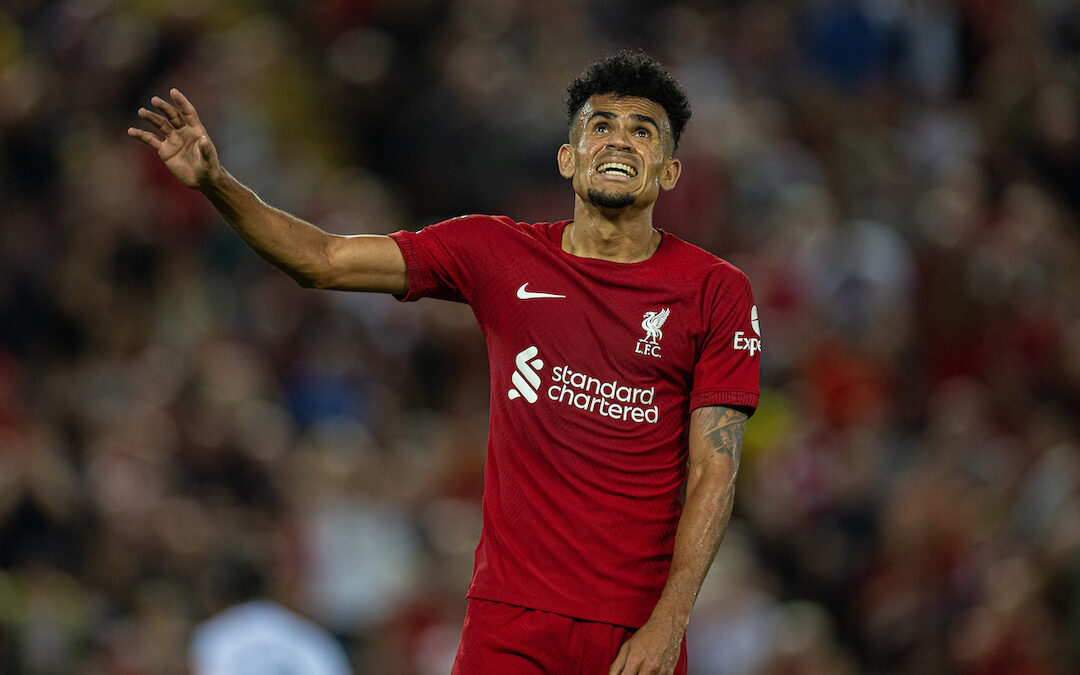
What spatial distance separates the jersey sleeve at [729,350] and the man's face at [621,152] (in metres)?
0.35

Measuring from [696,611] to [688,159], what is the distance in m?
3.65

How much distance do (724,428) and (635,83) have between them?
3.46 feet

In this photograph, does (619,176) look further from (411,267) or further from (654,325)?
(411,267)

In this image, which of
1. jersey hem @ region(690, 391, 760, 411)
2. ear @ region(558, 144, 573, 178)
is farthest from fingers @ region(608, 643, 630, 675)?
ear @ region(558, 144, 573, 178)

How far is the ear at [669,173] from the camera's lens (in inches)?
192

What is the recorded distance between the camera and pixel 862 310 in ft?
34.6

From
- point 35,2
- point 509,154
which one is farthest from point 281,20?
point 509,154

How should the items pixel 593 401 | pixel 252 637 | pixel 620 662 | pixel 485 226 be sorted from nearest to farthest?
1. pixel 620 662
2. pixel 593 401
3. pixel 485 226
4. pixel 252 637

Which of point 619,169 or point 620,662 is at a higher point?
point 619,169

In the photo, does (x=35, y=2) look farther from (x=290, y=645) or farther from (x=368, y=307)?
(x=290, y=645)

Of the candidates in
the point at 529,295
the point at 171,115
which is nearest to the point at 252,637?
the point at 529,295

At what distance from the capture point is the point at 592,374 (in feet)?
15.4

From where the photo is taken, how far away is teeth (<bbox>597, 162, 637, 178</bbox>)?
4785mm

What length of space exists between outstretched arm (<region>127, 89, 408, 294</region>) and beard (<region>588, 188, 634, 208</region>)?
0.59 metres
